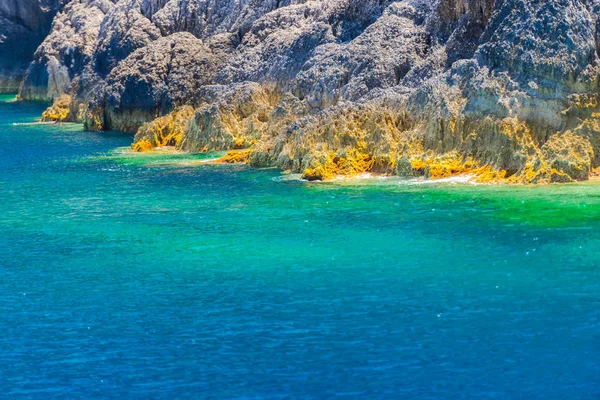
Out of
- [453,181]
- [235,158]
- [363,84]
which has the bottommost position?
[235,158]

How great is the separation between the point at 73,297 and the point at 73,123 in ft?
205

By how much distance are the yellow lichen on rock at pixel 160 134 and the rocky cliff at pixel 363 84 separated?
0.11 meters

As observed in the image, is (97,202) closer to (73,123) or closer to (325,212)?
(325,212)

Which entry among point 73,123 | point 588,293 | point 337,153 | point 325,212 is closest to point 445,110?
point 337,153

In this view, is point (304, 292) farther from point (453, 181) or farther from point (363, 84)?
point (363, 84)

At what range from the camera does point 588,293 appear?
26.1 meters

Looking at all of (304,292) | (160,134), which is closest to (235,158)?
(160,134)

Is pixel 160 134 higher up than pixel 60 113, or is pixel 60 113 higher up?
pixel 160 134

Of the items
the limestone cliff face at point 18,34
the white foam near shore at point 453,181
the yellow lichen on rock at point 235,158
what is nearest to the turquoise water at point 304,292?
the white foam near shore at point 453,181

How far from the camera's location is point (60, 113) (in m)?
91.3

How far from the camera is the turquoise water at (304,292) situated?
21.1 meters

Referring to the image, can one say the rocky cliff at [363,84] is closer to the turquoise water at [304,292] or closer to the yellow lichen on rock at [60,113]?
the yellow lichen on rock at [60,113]

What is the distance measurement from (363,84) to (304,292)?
28.9 m

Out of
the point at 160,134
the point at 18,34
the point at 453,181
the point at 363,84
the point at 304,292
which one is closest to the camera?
the point at 304,292
